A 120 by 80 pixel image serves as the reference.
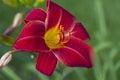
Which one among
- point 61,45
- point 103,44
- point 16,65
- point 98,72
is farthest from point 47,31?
point 16,65

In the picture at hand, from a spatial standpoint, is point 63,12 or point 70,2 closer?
point 63,12

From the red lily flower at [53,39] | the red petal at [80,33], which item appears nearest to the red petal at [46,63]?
the red lily flower at [53,39]

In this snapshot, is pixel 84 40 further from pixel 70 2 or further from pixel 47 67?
pixel 70 2

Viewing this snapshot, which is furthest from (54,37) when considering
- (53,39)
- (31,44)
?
(31,44)

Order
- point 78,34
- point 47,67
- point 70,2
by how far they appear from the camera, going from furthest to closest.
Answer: point 70,2 < point 78,34 < point 47,67

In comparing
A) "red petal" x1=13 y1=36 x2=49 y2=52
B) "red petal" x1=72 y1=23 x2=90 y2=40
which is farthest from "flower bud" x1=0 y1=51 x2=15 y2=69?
"red petal" x1=72 y1=23 x2=90 y2=40

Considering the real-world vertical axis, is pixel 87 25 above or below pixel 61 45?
below

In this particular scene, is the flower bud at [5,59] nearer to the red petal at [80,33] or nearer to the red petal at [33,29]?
the red petal at [33,29]

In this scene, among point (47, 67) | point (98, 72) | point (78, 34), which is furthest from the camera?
point (98, 72)
